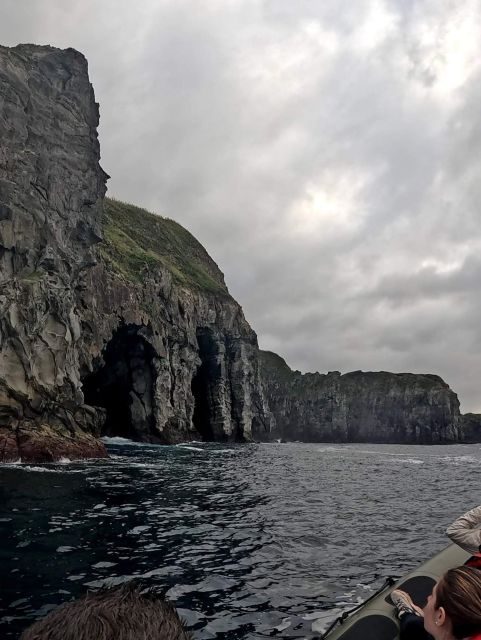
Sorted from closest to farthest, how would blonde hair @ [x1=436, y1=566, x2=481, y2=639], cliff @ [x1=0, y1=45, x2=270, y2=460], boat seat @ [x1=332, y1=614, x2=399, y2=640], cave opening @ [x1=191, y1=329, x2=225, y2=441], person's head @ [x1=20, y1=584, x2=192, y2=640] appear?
person's head @ [x1=20, y1=584, x2=192, y2=640] < blonde hair @ [x1=436, y1=566, x2=481, y2=639] < boat seat @ [x1=332, y1=614, x2=399, y2=640] < cliff @ [x1=0, y1=45, x2=270, y2=460] < cave opening @ [x1=191, y1=329, x2=225, y2=441]

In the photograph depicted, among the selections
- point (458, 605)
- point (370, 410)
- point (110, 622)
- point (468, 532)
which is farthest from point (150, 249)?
point (370, 410)

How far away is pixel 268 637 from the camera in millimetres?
7535

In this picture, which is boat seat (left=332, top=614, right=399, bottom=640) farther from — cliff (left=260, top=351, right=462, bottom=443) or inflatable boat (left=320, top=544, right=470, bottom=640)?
cliff (left=260, top=351, right=462, bottom=443)

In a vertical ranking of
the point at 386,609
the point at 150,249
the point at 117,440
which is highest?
the point at 150,249

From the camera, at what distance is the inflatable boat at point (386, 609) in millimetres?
6395

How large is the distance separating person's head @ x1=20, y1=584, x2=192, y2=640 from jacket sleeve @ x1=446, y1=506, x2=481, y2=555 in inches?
196

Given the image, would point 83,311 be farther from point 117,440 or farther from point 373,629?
point 373,629

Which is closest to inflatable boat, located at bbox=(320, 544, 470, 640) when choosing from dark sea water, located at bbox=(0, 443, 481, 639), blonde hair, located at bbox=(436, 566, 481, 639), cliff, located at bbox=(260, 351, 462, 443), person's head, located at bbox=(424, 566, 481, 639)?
dark sea water, located at bbox=(0, 443, 481, 639)

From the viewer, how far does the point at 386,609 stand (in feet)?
22.8

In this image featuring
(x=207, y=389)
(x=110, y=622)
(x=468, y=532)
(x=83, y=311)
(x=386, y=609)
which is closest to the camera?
(x=110, y=622)

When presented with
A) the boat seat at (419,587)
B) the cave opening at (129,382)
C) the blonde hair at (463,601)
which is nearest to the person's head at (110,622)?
the blonde hair at (463,601)

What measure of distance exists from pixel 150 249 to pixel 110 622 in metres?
98.3

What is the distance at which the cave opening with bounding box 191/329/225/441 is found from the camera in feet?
286

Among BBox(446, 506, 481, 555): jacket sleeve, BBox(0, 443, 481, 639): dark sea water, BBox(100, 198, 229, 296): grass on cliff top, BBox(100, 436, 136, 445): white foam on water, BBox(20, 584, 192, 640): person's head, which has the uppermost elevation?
BBox(100, 198, 229, 296): grass on cliff top
